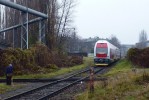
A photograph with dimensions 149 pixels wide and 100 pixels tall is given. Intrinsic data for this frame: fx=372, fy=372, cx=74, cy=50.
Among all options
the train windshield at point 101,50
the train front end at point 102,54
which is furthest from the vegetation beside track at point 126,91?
the train windshield at point 101,50

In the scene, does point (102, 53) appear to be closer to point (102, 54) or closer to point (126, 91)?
point (102, 54)

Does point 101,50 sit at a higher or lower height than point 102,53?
higher

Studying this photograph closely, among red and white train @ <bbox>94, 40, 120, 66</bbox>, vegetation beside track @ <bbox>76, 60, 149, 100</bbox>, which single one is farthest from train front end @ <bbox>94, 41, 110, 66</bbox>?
vegetation beside track @ <bbox>76, 60, 149, 100</bbox>

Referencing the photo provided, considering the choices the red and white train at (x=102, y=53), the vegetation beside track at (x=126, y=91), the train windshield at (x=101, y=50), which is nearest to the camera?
the vegetation beside track at (x=126, y=91)

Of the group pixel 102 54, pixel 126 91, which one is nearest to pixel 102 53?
pixel 102 54

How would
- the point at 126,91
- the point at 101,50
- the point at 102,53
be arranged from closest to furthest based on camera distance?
the point at 126,91 → the point at 102,53 → the point at 101,50

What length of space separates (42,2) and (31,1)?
2009 millimetres

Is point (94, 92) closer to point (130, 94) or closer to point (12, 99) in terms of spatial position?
point (130, 94)

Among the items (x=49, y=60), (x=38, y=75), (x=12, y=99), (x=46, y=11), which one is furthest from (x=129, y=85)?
(x=46, y=11)

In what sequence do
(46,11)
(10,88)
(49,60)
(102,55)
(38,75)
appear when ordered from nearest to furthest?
(10,88) < (38,75) < (49,60) < (102,55) < (46,11)

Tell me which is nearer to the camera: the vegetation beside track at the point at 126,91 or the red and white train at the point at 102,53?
the vegetation beside track at the point at 126,91

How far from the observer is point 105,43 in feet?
177

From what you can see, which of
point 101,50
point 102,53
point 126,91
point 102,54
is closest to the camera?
point 126,91

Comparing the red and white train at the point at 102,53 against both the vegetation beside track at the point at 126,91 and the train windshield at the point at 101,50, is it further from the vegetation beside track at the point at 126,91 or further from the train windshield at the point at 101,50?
the vegetation beside track at the point at 126,91
